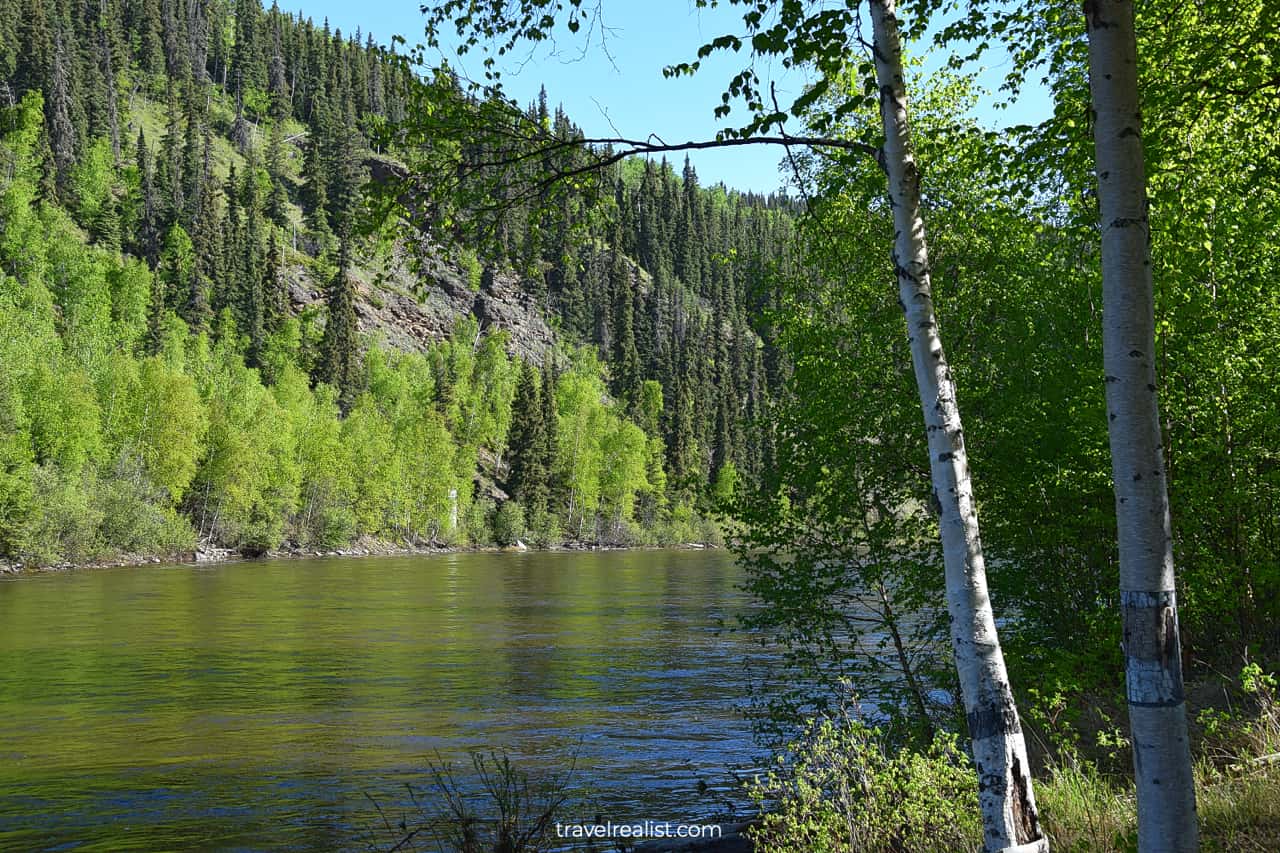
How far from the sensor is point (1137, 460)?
158 inches

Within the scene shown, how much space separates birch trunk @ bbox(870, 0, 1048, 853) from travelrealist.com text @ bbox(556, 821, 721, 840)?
5.65 metres

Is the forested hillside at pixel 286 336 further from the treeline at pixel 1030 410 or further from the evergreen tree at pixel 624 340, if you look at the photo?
the treeline at pixel 1030 410

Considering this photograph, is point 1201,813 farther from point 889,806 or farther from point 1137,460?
point 1137,460

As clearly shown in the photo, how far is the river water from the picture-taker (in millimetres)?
12383

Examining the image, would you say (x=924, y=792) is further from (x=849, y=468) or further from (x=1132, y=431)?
(x=849, y=468)

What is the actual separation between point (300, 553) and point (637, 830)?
2588 inches

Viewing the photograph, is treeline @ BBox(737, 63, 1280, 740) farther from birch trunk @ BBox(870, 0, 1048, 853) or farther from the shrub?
the shrub

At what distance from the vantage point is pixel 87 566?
51125 mm

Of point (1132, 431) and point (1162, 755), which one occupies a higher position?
point (1132, 431)

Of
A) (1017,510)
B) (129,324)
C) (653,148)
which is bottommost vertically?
(1017,510)

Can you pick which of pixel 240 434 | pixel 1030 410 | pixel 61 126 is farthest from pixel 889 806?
pixel 61 126

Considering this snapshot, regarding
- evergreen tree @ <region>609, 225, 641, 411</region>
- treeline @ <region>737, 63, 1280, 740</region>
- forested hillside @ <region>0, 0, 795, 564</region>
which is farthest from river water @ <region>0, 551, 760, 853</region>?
evergreen tree @ <region>609, 225, 641, 411</region>

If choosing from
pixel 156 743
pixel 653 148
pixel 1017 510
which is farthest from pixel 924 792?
pixel 156 743

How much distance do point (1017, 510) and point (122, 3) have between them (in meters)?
199
